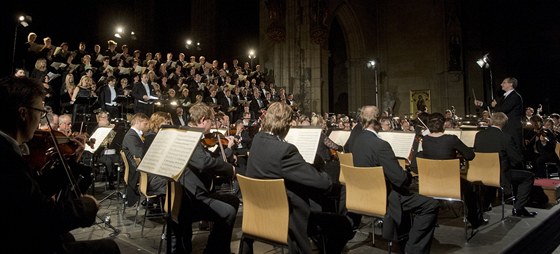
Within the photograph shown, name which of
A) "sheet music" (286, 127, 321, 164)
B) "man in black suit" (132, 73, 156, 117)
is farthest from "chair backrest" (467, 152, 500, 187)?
"man in black suit" (132, 73, 156, 117)

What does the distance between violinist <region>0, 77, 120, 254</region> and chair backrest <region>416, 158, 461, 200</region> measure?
142 inches

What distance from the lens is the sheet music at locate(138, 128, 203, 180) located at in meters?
2.67

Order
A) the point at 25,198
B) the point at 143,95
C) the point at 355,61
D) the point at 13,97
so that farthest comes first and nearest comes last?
the point at 355,61 < the point at 143,95 < the point at 13,97 < the point at 25,198

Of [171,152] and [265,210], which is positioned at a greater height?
[171,152]

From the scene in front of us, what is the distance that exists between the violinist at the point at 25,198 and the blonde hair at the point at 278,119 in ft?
4.94

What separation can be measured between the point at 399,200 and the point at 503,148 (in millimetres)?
2563

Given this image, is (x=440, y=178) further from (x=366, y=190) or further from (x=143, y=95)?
(x=143, y=95)

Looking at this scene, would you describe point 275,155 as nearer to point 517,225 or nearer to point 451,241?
point 451,241

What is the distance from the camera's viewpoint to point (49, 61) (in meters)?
9.43

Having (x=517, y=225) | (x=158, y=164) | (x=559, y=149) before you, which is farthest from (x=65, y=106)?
(x=559, y=149)

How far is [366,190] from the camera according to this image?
3.62 meters

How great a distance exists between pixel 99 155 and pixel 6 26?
289 cm

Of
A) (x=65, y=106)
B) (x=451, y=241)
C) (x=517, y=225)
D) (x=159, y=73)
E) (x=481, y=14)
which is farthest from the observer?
(x=481, y=14)

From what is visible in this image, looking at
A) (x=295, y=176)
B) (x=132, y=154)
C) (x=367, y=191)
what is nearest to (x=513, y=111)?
(x=367, y=191)
